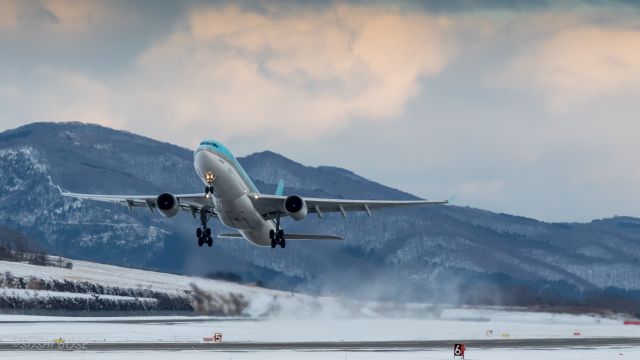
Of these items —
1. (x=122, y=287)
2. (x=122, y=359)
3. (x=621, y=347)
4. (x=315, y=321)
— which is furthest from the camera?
(x=122, y=287)

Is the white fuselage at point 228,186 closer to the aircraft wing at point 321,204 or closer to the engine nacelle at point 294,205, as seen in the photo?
the aircraft wing at point 321,204

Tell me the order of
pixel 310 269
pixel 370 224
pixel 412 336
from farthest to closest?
pixel 370 224 → pixel 310 269 → pixel 412 336

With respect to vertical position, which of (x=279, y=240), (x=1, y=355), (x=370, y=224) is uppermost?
(x=370, y=224)

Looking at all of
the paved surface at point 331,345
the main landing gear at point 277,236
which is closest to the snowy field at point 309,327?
the paved surface at point 331,345

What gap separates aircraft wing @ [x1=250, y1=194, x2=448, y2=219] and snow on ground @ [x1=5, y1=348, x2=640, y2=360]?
10.2 m

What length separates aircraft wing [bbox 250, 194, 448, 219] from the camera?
2960 inches

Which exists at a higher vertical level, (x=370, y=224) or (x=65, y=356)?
Answer: (x=370, y=224)

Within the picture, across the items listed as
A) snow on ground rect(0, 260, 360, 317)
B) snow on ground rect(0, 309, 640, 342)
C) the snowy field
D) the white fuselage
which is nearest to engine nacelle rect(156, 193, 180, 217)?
the white fuselage

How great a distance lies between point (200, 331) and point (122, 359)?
31938mm

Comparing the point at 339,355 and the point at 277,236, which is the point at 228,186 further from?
the point at 339,355

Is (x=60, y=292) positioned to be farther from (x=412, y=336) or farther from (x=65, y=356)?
(x=65, y=356)

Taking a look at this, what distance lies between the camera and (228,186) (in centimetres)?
6994

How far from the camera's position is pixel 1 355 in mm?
61219

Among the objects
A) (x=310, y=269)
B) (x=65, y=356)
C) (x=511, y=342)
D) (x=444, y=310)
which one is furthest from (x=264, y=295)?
(x=65, y=356)
